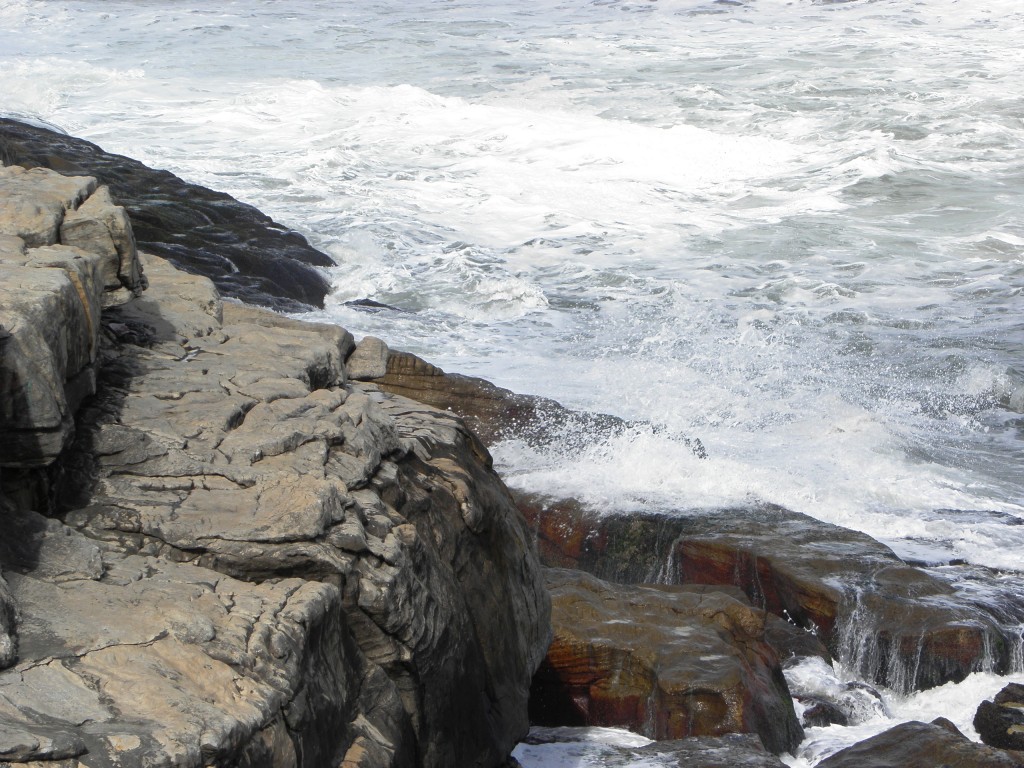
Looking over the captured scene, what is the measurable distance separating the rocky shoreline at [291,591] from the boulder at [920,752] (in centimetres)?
2

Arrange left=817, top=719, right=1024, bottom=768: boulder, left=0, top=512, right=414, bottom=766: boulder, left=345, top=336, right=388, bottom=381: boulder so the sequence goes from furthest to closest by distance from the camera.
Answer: left=345, top=336, right=388, bottom=381: boulder, left=817, top=719, right=1024, bottom=768: boulder, left=0, top=512, right=414, bottom=766: boulder

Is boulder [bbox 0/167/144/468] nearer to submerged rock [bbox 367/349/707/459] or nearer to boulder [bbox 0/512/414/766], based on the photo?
boulder [bbox 0/512/414/766]

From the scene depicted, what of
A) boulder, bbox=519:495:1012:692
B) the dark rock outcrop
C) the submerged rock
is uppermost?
the dark rock outcrop

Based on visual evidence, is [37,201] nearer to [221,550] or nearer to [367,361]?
[367,361]

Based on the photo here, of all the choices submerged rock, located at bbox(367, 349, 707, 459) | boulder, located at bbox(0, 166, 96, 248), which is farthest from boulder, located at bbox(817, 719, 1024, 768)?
submerged rock, located at bbox(367, 349, 707, 459)

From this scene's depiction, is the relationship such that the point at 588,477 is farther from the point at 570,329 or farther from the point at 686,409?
the point at 570,329

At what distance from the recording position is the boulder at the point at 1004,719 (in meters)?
5.58

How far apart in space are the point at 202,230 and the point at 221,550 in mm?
10195

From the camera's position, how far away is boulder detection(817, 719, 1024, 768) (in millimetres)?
4766

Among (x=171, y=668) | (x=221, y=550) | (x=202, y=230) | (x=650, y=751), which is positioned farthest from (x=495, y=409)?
(x=171, y=668)

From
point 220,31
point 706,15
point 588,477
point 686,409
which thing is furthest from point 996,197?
point 220,31

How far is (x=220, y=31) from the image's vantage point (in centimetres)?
3306

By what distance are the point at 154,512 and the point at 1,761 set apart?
1.14m

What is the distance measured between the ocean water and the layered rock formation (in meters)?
3.57
